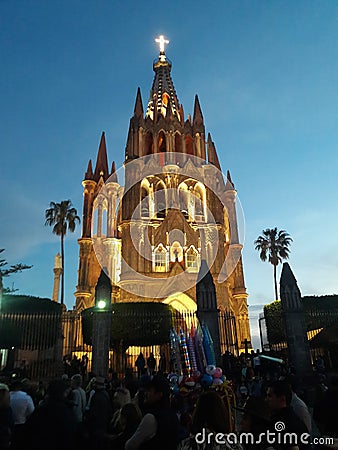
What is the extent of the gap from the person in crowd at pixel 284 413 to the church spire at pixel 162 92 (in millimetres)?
45728

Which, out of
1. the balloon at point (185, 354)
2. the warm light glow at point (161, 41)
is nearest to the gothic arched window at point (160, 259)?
the balloon at point (185, 354)

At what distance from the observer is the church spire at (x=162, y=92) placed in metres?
48.0

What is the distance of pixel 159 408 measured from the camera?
3117 mm

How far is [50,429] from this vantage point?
3.05 metres

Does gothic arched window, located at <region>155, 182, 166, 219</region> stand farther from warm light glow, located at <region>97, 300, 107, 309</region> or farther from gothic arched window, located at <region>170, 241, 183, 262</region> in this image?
warm light glow, located at <region>97, 300, 107, 309</region>

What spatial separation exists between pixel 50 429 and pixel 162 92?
171 ft

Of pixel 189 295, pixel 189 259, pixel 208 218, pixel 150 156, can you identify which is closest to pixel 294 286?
pixel 189 295

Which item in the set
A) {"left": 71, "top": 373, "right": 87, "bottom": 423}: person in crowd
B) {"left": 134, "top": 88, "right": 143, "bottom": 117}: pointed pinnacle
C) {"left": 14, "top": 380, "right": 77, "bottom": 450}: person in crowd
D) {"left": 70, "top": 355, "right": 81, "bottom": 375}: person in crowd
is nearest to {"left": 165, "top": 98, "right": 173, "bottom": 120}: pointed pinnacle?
{"left": 134, "top": 88, "right": 143, "bottom": 117}: pointed pinnacle

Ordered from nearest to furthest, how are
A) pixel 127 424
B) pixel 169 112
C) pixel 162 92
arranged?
1. pixel 127 424
2. pixel 169 112
3. pixel 162 92

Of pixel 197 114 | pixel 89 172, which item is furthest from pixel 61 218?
pixel 197 114

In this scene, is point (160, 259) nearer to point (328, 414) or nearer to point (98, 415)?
point (98, 415)

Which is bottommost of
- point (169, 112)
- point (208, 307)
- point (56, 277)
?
point (208, 307)

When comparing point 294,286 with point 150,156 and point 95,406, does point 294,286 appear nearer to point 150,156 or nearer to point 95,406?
point 95,406

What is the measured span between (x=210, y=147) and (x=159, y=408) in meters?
43.9
